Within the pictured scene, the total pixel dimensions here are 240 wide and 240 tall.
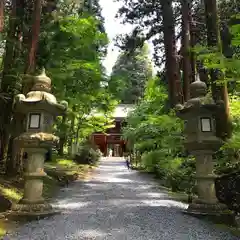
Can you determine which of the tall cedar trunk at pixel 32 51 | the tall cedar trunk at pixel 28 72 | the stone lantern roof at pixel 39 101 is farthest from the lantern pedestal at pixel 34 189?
the tall cedar trunk at pixel 32 51

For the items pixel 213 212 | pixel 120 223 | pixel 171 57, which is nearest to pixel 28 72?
pixel 120 223

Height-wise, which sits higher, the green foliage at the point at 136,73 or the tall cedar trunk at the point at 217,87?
the green foliage at the point at 136,73

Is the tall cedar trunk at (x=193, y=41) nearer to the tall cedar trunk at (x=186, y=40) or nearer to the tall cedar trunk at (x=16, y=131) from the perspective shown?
the tall cedar trunk at (x=186, y=40)

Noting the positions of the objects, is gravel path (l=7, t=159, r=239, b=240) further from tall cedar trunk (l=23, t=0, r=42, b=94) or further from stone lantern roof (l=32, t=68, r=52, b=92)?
tall cedar trunk (l=23, t=0, r=42, b=94)

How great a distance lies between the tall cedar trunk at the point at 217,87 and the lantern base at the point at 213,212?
5.86 feet

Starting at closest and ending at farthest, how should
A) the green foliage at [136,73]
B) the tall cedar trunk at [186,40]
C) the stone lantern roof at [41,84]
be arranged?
1. the stone lantern roof at [41,84]
2. the tall cedar trunk at [186,40]
3. the green foliage at [136,73]

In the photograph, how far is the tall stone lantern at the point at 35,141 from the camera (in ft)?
20.1

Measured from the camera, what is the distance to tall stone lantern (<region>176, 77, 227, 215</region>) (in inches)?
248

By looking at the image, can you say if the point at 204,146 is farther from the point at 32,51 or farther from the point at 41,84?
the point at 32,51

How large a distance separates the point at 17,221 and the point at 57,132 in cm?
827

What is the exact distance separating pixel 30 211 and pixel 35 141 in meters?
1.35

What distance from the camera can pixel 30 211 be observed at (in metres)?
6.03

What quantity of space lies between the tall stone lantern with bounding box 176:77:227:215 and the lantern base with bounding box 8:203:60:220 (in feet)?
9.70

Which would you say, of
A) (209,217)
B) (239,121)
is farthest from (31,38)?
(209,217)
